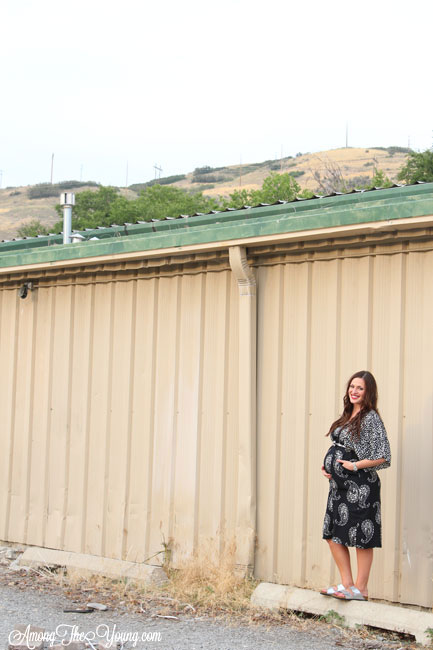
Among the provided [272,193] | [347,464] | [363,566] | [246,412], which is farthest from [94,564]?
[272,193]

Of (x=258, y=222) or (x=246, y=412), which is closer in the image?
(x=258, y=222)

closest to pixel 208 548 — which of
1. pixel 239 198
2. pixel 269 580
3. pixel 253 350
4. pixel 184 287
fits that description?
pixel 269 580

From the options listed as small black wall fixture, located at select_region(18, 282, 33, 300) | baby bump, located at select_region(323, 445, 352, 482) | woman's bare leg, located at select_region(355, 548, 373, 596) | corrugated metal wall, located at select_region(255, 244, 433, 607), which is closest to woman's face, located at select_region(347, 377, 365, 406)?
baby bump, located at select_region(323, 445, 352, 482)

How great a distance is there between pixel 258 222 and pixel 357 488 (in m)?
2.00

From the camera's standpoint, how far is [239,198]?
36.6m

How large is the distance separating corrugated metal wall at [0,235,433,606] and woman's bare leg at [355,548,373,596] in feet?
1.07

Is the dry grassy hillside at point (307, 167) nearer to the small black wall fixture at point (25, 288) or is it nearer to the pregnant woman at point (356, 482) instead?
the small black wall fixture at point (25, 288)

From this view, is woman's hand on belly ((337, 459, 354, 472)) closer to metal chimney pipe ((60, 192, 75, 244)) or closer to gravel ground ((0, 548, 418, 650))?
gravel ground ((0, 548, 418, 650))

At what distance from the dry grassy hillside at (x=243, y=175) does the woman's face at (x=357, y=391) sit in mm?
53689

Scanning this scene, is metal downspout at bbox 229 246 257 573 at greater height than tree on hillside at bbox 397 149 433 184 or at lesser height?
lesser

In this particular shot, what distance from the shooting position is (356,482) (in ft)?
17.6

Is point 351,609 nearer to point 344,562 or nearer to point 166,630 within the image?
point 344,562

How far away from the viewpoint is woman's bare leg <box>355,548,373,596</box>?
5332mm

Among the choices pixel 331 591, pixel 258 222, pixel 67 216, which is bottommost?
pixel 331 591
